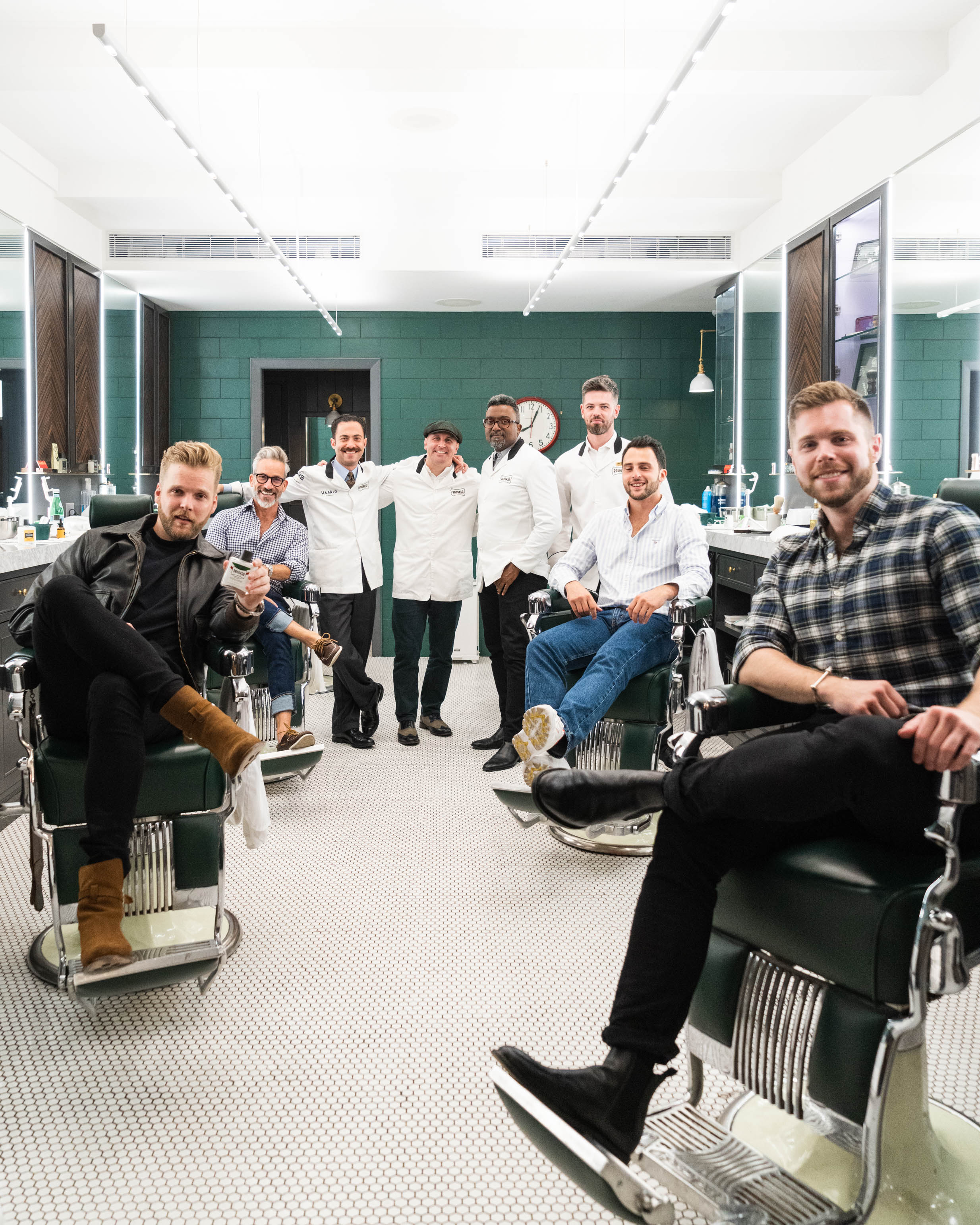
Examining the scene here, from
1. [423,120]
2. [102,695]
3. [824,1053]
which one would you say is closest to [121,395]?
[423,120]

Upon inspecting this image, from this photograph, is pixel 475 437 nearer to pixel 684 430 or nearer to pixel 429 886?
pixel 684 430

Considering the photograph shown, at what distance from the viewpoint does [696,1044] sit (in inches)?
65.9

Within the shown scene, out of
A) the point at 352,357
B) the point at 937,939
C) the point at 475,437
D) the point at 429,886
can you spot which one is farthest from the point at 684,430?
the point at 937,939

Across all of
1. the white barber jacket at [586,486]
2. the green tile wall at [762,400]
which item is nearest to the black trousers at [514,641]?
the white barber jacket at [586,486]

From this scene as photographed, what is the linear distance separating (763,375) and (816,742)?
470cm

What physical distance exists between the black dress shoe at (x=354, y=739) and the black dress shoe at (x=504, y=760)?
0.62 meters

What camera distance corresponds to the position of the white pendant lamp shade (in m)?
7.07

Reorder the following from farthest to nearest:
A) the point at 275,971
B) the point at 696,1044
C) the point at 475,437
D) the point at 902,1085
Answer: the point at 475,437, the point at 275,971, the point at 696,1044, the point at 902,1085

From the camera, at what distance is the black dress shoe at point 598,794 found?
1.62 meters

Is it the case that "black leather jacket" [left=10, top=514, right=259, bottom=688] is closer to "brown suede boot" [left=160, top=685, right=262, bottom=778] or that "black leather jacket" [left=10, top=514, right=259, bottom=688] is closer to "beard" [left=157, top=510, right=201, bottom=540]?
"beard" [left=157, top=510, right=201, bottom=540]

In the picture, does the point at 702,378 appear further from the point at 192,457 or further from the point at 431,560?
the point at 192,457

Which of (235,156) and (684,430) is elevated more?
(235,156)

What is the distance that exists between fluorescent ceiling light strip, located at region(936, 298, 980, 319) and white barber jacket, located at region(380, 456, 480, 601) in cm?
217

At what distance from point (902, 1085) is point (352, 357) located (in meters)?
6.78
